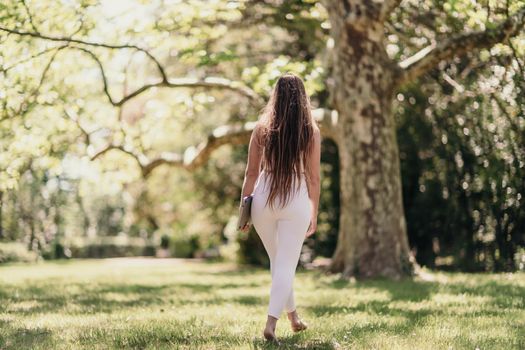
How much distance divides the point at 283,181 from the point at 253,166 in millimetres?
346

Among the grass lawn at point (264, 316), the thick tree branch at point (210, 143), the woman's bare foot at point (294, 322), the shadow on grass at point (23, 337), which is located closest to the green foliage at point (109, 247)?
the thick tree branch at point (210, 143)

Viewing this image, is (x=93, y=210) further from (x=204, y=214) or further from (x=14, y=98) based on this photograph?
(x=14, y=98)

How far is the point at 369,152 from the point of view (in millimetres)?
10602

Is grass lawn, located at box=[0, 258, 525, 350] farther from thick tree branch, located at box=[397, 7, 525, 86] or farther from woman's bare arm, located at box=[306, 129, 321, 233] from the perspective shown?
thick tree branch, located at box=[397, 7, 525, 86]

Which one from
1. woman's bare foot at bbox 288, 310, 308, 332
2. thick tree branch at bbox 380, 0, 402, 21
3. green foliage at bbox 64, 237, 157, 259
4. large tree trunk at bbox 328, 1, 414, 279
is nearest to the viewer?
woman's bare foot at bbox 288, 310, 308, 332

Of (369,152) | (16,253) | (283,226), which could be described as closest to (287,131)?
(283,226)

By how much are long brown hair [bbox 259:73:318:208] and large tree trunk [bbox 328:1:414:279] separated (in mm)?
5749

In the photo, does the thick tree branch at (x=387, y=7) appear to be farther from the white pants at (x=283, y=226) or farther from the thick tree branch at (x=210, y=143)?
the white pants at (x=283, y=226)

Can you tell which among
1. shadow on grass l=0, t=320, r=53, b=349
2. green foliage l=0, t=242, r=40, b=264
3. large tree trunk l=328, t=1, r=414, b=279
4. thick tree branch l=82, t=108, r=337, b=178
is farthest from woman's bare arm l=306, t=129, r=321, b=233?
green foliage l=0, t=242, r=40, b=264

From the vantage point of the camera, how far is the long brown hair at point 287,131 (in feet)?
16.0

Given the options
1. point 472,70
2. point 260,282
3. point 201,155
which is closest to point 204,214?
point 201,155

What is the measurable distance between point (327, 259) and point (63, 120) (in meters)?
7.53

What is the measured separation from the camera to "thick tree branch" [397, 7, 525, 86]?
9.26 meters

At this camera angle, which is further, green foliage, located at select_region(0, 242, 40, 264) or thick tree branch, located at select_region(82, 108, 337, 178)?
green foliage, located at select_region(0, 242, 40, 264)
